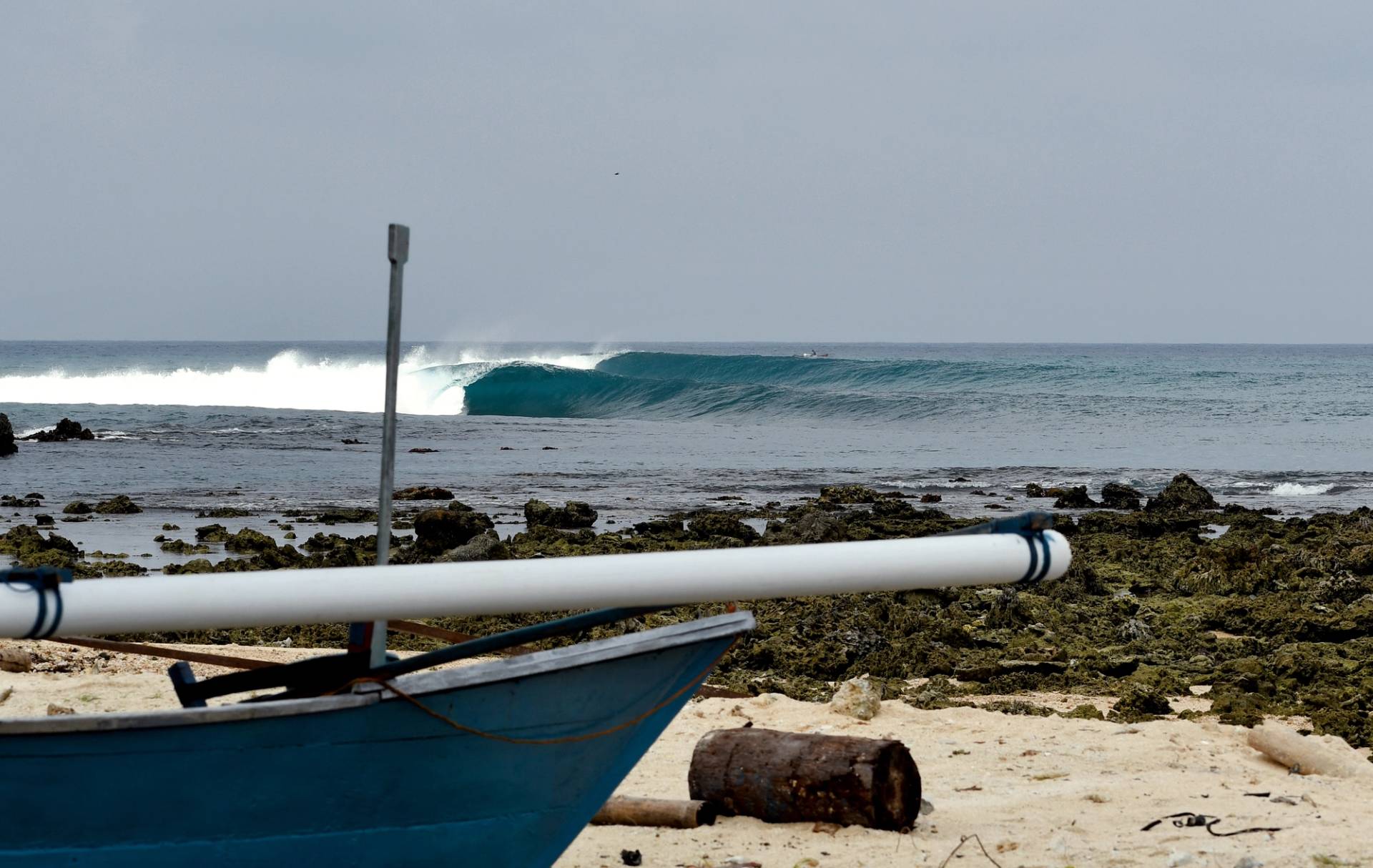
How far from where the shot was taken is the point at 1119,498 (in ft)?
61.0

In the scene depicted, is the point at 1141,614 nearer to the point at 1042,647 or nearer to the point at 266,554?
the point at 1042,647

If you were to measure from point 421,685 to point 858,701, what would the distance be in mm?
3571

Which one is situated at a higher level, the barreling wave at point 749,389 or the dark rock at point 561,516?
the barreling wave at point 749,389

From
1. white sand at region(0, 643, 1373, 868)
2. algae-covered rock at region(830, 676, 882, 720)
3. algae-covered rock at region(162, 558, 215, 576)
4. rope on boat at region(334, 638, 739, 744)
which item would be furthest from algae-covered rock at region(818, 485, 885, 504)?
rope on boat at region(334, 638, 739, 744)

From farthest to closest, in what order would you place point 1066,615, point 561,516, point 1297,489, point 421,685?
point 1297,489 < point 561,516 < point 1066,615 < point 421,685

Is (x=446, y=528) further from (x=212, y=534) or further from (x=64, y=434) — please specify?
(x=64, y=434)

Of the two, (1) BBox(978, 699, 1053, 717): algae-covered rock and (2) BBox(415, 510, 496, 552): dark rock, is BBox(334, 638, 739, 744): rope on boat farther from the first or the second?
(2) BBox(415, 510, 496, 552): dark rock

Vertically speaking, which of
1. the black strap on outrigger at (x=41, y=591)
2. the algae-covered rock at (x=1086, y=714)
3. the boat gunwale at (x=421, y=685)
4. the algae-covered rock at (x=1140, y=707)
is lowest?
the algae-covered rock at (x=1086, y=714)

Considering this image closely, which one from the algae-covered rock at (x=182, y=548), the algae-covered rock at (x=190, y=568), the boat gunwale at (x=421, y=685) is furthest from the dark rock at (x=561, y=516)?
the boat gunwale at (x=421, y=685)

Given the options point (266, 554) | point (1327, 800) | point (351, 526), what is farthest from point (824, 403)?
point (1327, 800)

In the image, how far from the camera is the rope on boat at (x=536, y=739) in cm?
350

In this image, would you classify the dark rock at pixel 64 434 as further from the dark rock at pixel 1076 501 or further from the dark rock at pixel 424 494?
the dark rock at pixel 1076 501

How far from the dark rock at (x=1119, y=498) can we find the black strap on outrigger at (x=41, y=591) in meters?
16.9

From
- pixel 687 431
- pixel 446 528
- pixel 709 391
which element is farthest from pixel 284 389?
pixel 446 528
